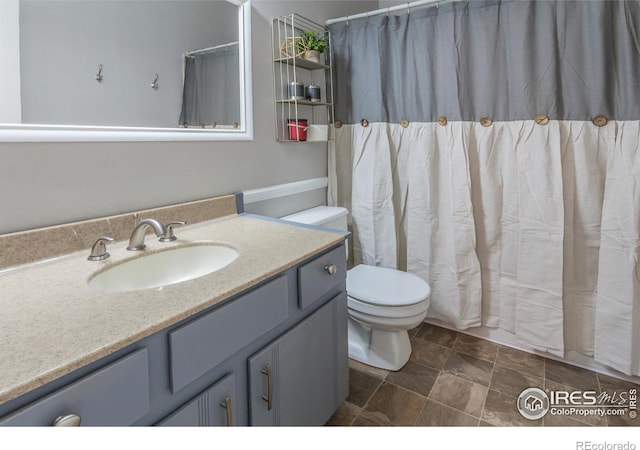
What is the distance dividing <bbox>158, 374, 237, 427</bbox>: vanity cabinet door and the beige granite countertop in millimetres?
219

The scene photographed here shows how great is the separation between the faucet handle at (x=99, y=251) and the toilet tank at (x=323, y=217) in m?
0.96

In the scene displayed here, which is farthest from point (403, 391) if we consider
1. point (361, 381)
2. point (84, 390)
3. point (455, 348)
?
point (84, 390)

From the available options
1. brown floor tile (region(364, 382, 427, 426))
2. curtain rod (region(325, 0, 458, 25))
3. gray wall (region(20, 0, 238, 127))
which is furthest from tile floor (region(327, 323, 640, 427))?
curtain rod (region(325, 0, 458, 25))

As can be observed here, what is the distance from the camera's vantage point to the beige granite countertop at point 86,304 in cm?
66

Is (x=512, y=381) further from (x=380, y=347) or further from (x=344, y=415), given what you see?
(x=344, y=415)

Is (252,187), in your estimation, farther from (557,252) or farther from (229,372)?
(557,252)

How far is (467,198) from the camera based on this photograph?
1990 millimetres

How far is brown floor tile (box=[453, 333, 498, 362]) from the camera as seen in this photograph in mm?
2021

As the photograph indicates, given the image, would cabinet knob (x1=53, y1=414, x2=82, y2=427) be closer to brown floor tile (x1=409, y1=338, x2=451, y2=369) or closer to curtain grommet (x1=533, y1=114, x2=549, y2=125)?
brown floor tile (x1=409, y1=338, x2=451, y2=369)

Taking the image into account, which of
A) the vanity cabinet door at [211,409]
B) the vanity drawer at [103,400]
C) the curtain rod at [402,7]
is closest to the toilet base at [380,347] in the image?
the vanity cabinet door at [211,409]

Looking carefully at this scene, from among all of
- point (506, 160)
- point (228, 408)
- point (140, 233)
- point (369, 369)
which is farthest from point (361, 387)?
point (506, 160)

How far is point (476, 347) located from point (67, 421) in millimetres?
1947

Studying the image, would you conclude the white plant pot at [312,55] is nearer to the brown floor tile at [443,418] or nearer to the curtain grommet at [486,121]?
the curtain grommet at [486,121]
